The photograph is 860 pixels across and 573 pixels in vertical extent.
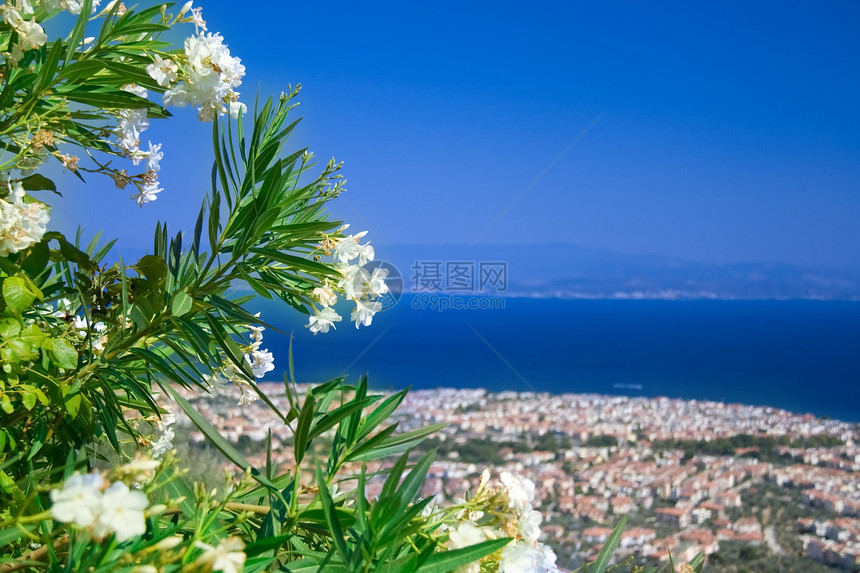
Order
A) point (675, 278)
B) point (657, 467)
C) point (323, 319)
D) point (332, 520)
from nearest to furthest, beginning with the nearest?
point (332, 520), point (323, 319), point (657, 467), point (675, 278)

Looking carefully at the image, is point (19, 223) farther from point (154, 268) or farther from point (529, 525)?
point (529, 525)

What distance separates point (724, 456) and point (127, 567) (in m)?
7.42

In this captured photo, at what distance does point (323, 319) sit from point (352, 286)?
73 mm

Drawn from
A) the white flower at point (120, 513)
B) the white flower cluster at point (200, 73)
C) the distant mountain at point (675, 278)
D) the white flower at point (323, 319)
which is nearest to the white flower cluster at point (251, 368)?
the white flower at point (323, 319)

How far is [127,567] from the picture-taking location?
0.42m

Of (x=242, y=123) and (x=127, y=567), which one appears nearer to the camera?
(x=127, y=567)

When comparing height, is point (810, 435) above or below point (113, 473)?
below

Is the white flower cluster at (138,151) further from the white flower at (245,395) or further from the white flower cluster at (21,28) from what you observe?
the white flower at (245,395)

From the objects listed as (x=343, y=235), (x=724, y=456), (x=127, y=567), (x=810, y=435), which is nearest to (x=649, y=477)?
(x=724, y=456)

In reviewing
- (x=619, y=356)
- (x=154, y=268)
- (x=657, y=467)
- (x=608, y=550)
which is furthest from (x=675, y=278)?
(x=154, y=268)

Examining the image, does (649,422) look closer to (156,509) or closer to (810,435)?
(810,435)

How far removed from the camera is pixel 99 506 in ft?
1.18

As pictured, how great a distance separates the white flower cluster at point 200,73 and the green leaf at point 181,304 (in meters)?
0.23

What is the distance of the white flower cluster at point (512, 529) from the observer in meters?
0.54
